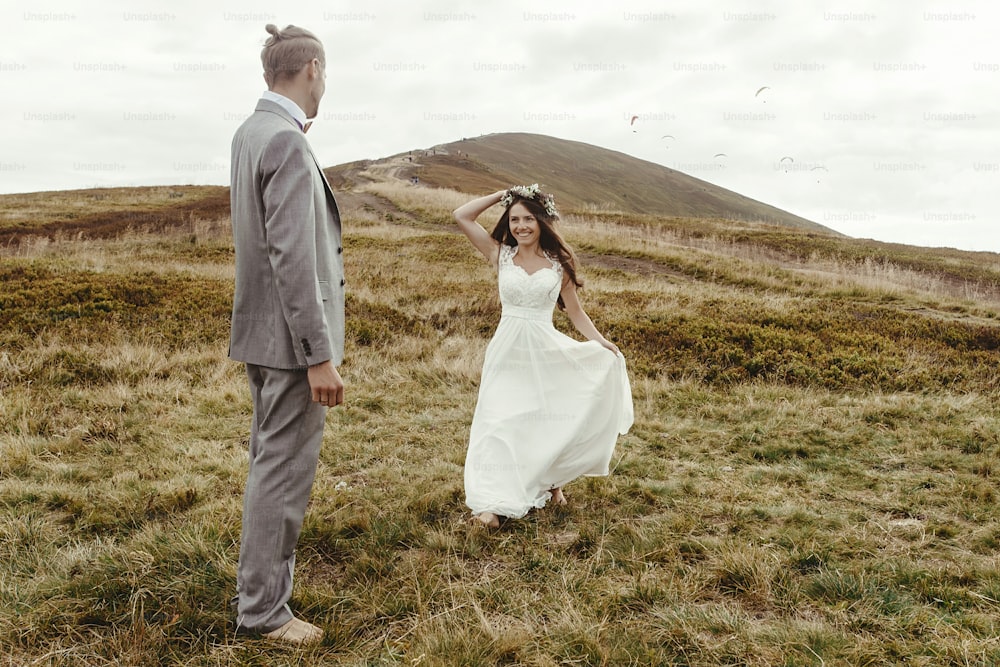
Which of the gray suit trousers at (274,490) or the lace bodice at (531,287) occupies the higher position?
the lace bodice at (531,287)

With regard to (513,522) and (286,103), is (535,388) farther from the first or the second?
(286,103)

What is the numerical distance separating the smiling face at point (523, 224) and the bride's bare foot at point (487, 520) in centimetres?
232

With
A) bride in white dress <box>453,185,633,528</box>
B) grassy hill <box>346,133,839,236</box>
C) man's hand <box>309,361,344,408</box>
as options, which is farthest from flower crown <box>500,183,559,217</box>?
grassy hill <box>346,133,839,236</box>

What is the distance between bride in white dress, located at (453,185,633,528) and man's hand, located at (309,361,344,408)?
212 cm

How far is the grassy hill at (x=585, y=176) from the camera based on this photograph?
70500 mm

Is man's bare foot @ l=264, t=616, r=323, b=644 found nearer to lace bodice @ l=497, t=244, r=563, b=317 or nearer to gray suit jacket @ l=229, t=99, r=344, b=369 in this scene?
gray suit jacket @ l=229, t=99, r=344, b=369

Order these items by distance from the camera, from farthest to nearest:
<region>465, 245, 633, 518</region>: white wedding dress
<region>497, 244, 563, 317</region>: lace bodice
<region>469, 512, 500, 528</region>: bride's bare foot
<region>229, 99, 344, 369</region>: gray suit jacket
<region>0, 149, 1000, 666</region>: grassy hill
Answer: <region>497, 244, 563, 317</region>: lace bodice < <region>465, 245, 633, 518</region>: white wedding dress < <region>469, 512, 500, 528</region>: bride's bare foot < <region>0, 149, 1000, 666</region>: grassy hill < <region>229, 99, 344, 369</region>: gray suit jacket

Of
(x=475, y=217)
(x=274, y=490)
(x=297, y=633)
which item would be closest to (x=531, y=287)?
(x=475, y=217)

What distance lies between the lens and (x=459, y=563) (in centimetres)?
387

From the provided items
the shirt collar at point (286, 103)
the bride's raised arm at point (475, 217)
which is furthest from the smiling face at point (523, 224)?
the shirt collar at point (286, 103)

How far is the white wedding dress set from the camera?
471 cm

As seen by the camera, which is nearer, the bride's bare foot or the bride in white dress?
→ the bride's bare foot

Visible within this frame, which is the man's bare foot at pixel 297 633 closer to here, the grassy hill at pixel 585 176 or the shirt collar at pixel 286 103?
the shirt collar at pixel 286 103

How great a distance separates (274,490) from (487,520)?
1.99m
